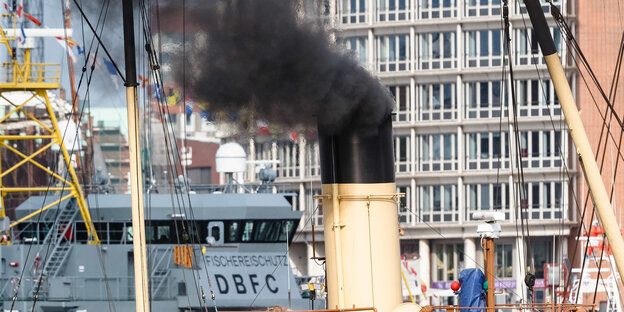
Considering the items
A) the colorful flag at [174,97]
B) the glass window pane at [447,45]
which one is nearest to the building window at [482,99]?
the glass window pane at [447,45]

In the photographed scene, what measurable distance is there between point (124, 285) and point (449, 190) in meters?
24.7

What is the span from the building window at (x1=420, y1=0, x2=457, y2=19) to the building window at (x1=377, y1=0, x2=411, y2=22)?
65 centimetres

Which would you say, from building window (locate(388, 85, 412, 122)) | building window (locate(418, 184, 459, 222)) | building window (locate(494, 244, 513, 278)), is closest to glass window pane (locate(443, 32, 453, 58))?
building window (locate(388, 85, 412, 122))

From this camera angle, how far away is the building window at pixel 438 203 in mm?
56469

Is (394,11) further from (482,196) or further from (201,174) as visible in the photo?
(201,174)

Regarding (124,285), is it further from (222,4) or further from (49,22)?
(222,4)

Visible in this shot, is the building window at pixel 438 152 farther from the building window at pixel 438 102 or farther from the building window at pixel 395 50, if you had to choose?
the building window at pixel 395 50

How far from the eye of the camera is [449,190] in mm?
56812

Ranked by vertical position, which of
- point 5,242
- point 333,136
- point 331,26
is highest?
point 331,26

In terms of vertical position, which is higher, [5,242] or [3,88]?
[3,88]

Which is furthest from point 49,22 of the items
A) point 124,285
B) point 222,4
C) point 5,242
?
point 222,4

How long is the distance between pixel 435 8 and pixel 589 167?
45214mm

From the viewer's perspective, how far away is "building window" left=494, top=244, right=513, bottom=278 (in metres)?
55.9

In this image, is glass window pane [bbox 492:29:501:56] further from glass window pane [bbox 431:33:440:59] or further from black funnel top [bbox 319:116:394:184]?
black funnel top [bbox 319:116:394:184]
